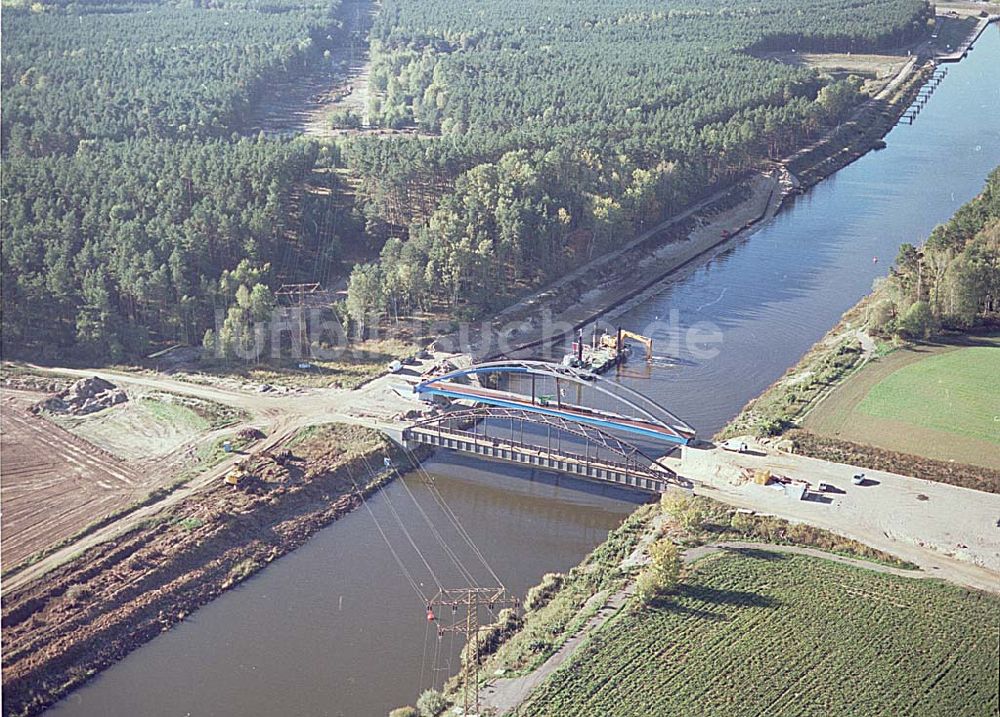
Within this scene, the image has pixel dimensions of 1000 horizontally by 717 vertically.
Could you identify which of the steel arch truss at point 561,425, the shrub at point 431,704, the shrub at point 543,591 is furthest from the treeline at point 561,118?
the shrub at point 431,704

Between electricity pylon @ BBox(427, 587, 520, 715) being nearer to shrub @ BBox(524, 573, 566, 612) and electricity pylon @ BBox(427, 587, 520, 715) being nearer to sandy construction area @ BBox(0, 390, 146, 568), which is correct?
shrub @ BBox(524, 573, 566, 612)

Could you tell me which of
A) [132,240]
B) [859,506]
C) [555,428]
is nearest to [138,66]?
[132,240]

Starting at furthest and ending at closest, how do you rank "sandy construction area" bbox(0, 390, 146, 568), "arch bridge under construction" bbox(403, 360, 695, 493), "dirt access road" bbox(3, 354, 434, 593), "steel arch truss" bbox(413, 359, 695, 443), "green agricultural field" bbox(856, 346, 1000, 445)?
"green agricultural field" bbox(856, 346, 1000, 445)
"steel arch truss" bbox(413, 359, 695, 443)
"arch bridge under construction" bbox(403, 360, 695, 493)
"sandy construction area" bbox(0, 390, 146, 568)
"dirt access road" bbox(3, 354, 434, 593)

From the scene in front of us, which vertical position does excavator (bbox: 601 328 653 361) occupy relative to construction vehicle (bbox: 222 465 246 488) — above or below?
above

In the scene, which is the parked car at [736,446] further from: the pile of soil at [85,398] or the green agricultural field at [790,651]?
the pile of soil at [85,398]

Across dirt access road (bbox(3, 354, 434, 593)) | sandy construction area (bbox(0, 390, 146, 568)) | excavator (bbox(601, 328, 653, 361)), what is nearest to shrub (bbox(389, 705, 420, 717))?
dirt access road (bbox(3, 354, 434, 593))

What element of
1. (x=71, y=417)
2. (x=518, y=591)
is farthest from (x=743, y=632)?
(x=71, y=417)
